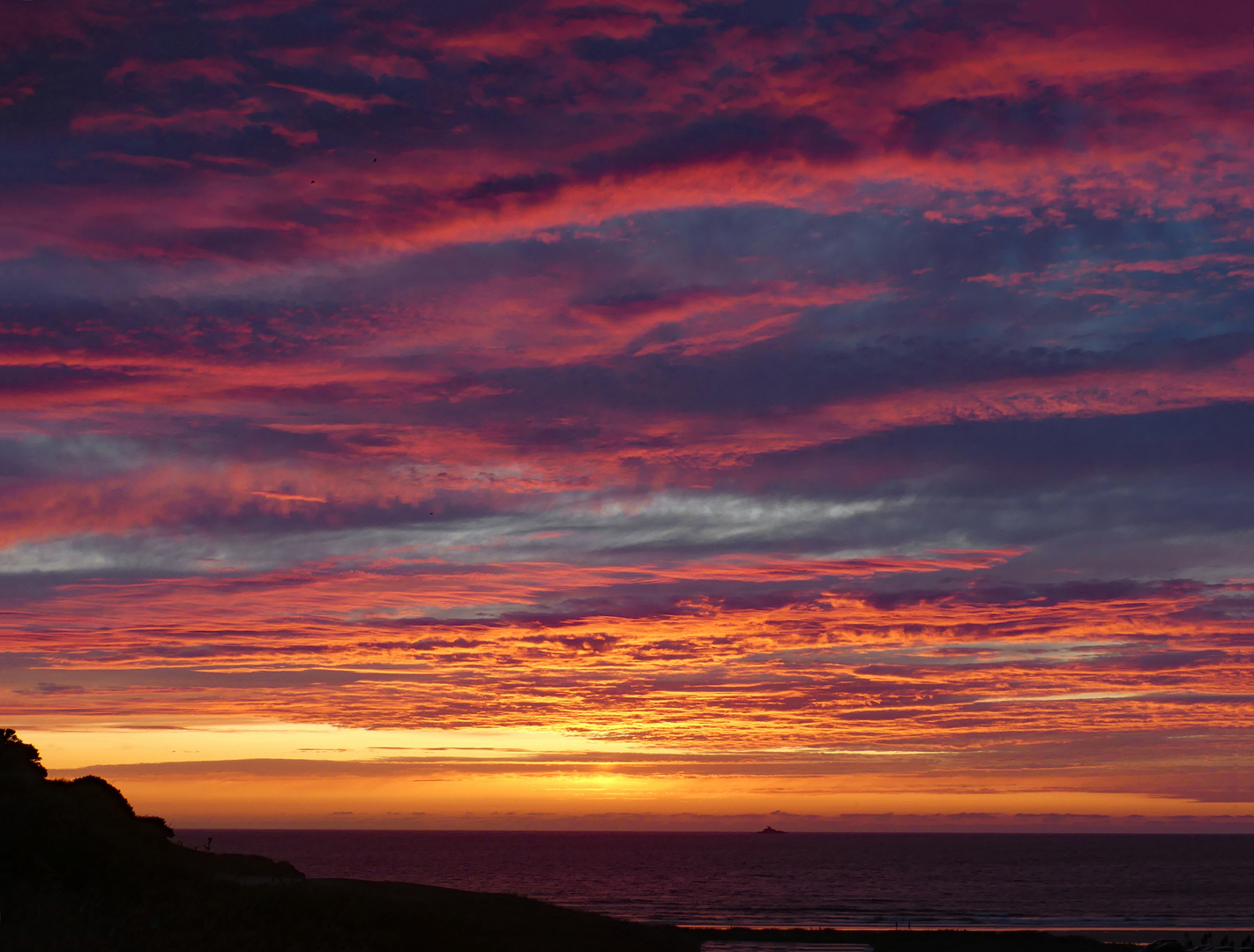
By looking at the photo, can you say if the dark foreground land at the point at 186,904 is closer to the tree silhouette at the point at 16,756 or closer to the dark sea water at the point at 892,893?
the tree silhouette at the point at 16,756

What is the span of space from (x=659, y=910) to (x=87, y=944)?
83.0 meters

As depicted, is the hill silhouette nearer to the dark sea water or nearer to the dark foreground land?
the dark foreground land

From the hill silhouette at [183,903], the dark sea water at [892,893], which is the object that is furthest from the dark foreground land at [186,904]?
the dark sea water at [892,893]

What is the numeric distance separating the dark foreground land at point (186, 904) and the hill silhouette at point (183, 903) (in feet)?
0.22

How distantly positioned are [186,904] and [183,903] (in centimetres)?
9

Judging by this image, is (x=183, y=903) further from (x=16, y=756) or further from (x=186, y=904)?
(x=16, y=756)

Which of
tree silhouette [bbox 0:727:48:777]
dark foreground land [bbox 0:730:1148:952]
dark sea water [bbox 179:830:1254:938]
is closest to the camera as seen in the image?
dark foreground land [bbox 0:730:1148:952]

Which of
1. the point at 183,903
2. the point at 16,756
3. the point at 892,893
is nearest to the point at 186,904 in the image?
the point at 183,903

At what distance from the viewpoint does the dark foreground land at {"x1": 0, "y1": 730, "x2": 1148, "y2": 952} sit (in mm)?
30562

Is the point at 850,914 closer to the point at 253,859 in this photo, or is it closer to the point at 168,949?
the point at 253,859

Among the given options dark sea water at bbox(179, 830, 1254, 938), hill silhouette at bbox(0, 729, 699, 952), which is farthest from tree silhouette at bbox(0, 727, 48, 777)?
dark sea water at bbox(179, 830, 1254, 938)

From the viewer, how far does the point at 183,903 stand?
3538 centimetres

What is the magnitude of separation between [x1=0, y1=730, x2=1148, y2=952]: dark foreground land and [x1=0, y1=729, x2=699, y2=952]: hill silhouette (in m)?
0.07

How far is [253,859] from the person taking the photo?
2292 inches
